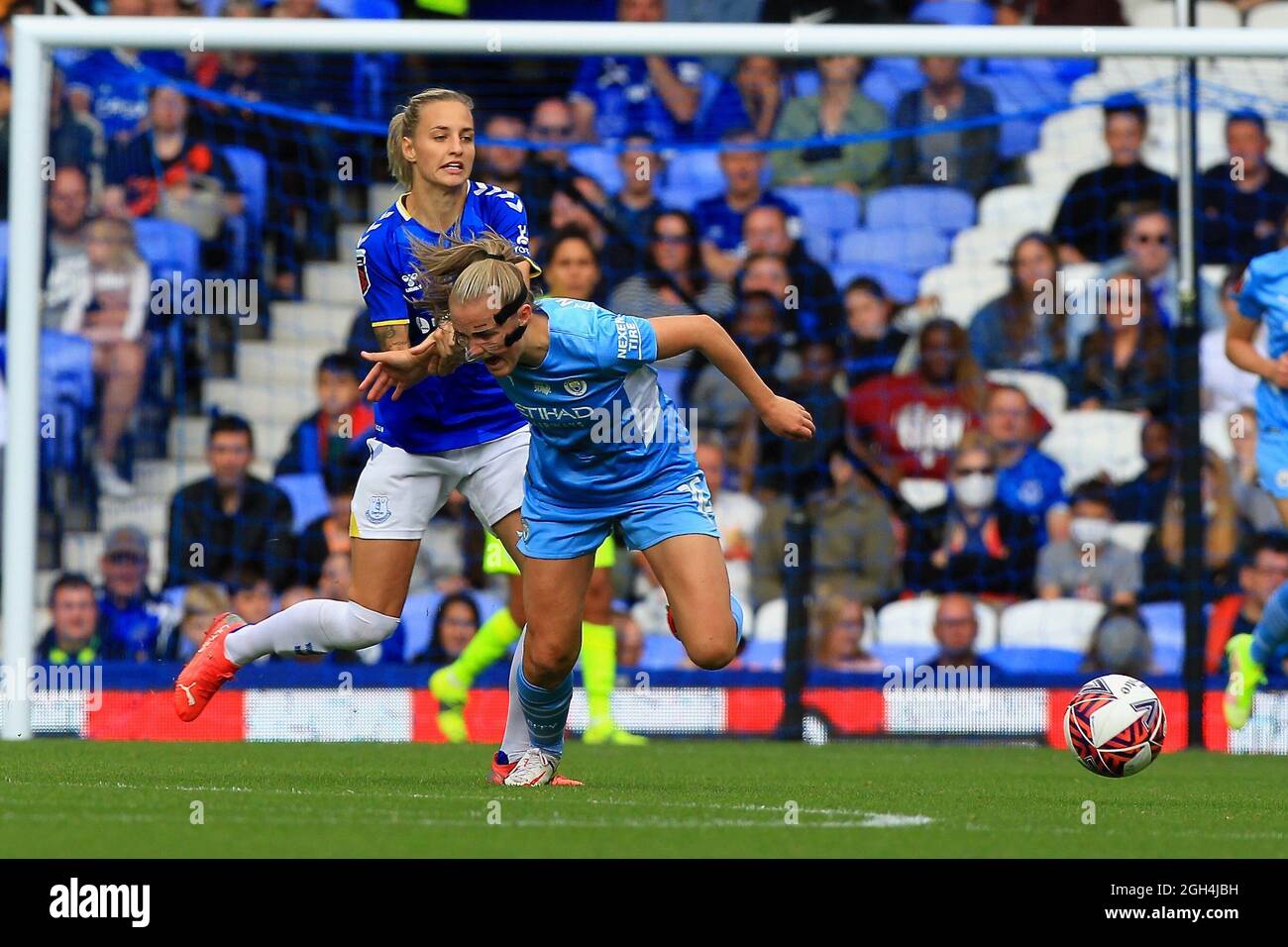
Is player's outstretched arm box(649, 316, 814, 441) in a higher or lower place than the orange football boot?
higher

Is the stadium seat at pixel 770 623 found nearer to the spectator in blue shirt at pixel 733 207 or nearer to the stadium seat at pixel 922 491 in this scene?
the stadium seat at pixel 922 491

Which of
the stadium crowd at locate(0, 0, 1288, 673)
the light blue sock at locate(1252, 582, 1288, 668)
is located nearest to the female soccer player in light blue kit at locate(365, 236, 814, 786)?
the light blue sock at locate(1252, 582, 1288, 668)

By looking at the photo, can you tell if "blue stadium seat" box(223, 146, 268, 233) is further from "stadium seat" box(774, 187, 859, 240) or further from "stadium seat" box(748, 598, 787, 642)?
"stadium seat" box(748, 598, 787, 642)

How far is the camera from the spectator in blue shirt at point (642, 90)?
1325 cm

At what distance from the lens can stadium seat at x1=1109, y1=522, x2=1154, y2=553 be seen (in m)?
11.6

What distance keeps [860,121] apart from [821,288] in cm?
157

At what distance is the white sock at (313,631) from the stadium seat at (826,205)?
22.0 ft

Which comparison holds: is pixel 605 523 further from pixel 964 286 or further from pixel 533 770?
pixel 964 286

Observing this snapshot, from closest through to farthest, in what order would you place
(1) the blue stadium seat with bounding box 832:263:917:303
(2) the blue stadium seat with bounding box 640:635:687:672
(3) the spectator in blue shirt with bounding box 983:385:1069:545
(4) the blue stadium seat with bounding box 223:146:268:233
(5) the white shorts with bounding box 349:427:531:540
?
(5) the white shorts with bounding box 349:427:531:540
(2) the blue stadium seat with bounding box 640:635:687:672
(3) the spectator in blue shirt with bounding box 983:385:1069:545
(4) the blue stadium seat with bounding box 223:146:268:233
(1) the blue stadium seat with bounding box 832:263:917:303

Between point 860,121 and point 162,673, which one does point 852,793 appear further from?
point 860,121

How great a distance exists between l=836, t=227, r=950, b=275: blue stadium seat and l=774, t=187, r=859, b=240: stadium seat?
0.09 meters

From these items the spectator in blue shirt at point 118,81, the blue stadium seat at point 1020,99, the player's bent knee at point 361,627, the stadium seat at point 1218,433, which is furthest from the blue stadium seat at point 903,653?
the player's bent knee at point 361,627

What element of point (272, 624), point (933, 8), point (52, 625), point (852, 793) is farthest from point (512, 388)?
point (933, 8)

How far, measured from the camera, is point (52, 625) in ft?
35.2
